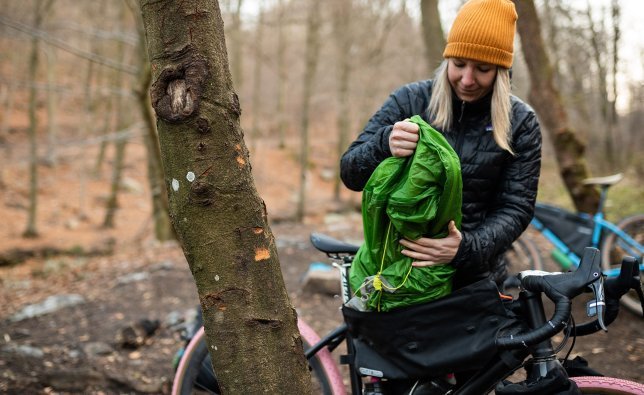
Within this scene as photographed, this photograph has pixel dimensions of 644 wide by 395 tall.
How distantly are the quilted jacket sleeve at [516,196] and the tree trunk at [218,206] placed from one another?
78 centimetres

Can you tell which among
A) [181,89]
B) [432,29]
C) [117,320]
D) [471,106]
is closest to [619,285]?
[471,106]

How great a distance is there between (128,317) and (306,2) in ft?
40.3

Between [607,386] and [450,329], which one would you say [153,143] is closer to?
[450,329]

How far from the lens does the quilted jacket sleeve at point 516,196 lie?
6.68 feet

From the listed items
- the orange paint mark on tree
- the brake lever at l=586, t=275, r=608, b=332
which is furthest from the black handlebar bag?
the orange paint mark on tree

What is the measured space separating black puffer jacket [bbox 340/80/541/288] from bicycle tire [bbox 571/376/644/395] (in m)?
0.52

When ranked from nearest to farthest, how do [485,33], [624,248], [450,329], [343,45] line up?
1. [450,329]
2. [485,33]
3. [624,248]
4. [343,45]

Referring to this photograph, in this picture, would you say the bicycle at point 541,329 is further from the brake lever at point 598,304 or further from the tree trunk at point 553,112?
Result: the tree trunk at point 553,112

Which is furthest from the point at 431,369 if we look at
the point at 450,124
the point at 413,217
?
the point at 450,124

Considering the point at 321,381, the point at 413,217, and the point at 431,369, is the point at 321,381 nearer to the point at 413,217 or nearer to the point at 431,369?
the point at 431,369

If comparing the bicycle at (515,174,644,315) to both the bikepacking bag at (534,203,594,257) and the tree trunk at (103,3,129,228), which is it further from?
the tree trunk at (103,3,129,228)

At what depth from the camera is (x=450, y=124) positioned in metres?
2.17

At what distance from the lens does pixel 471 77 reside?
2.09 metres

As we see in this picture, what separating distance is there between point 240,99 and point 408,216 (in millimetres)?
11429
